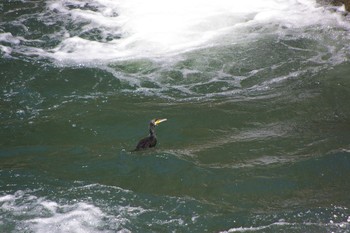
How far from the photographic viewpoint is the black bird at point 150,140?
6.55m

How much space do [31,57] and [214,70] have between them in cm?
342

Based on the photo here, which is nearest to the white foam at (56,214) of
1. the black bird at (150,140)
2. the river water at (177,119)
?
the river water at (177,119)

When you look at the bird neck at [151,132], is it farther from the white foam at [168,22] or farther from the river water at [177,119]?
the white foam at [168,22]

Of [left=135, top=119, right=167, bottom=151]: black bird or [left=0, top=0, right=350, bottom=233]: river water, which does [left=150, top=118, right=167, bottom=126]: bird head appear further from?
[left=0, top=0, right=350, bottom=233]: river water

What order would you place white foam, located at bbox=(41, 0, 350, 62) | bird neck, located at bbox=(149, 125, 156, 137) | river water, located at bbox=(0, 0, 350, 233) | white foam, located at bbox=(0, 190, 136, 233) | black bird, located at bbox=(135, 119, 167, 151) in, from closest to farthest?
white foam, located at bbox=(0, 190, 136, 233) < river water, located at bbox=(0, 0, 350, 233) < black bird, located at bbox=(135, 119, 167, 151) < bird neck, located at bbox=(149, 125, 156, 137) < white foam, located at bbox=(41, 0, 350, 62)

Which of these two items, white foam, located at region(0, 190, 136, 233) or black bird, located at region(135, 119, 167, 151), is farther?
black bird, located at region(135, 119, 167, 151)

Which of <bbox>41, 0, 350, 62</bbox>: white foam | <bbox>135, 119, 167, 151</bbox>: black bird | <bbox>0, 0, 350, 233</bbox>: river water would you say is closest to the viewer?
<bbox>0, 0, 350, 233</bbox>: river water

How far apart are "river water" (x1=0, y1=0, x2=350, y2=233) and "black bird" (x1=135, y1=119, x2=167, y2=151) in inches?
4.2

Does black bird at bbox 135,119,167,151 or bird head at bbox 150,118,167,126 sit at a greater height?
bird head at bbox 150,118,167,126

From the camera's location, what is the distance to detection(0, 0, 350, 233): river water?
5.55 meters

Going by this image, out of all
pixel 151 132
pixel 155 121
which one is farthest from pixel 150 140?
pixel 155 121

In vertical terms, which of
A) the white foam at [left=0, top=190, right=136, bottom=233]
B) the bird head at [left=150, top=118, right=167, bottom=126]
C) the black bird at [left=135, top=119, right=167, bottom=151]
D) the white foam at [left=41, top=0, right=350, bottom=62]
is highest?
the white foam at [left=41, top=0, right=350, bottom=62]

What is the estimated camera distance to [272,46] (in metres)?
9.52

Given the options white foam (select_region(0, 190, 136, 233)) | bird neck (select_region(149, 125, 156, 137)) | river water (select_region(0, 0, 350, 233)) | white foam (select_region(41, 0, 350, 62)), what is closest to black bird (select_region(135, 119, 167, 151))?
bird neck (select_region(149, 125, 156, 137))
